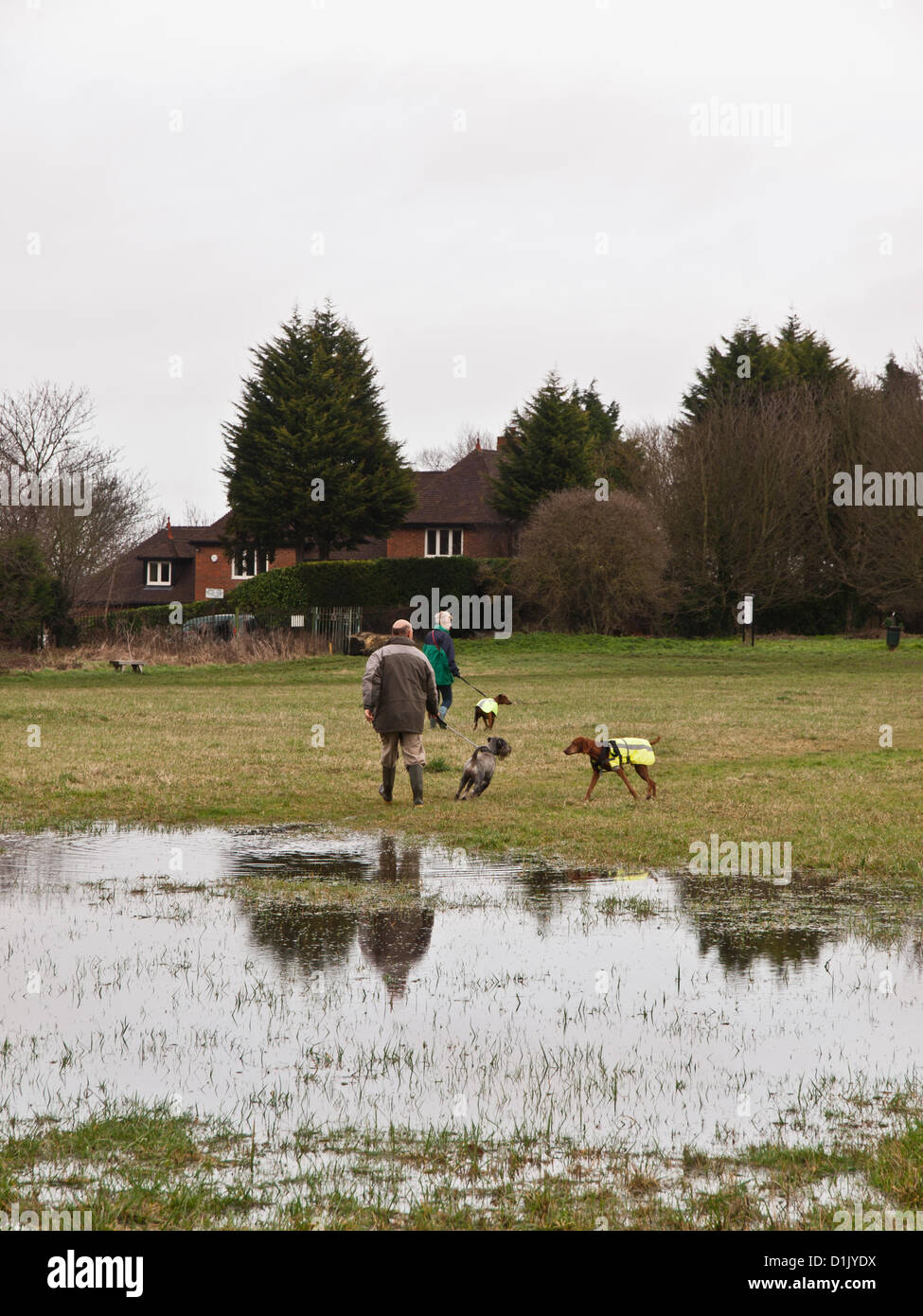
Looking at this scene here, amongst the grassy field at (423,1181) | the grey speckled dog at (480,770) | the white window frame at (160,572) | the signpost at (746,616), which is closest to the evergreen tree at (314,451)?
the signpost at (746,616)

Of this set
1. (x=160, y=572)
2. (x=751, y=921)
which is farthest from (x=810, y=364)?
(x=751, y=921)

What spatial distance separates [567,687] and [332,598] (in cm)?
2065

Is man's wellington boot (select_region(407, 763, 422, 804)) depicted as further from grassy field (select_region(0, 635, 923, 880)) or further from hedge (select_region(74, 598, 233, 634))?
hedge (select_region(74, 598, 233, 634))

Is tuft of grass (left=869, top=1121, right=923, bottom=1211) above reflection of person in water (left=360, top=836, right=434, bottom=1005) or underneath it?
above

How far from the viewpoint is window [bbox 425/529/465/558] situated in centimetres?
5912

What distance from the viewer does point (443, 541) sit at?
195 ft

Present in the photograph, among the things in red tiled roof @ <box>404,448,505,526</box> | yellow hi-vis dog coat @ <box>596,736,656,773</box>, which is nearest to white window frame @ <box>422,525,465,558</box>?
red tiled roof @ <box>404,448,505,526</box>

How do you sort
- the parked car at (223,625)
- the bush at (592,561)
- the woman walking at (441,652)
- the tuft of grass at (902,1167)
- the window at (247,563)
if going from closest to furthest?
the tuft of grass at (902,1167) → the woman walking at (441,652) → the parked car at (223,625) → the bush at (592,561) → the window at (247,563)

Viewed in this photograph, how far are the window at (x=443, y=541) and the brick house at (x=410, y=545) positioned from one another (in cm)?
4

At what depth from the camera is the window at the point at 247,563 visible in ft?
191

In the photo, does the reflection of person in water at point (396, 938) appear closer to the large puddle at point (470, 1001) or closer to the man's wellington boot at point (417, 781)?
the large puddle at point (470, 1001)

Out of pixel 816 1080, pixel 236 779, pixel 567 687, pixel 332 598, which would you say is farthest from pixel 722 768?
pixel 332 598

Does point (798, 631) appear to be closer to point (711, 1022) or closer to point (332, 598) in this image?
point (332, 598)

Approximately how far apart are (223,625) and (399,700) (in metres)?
37.1
